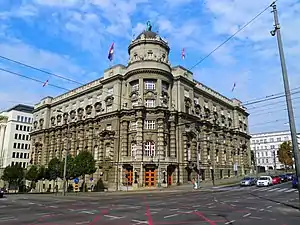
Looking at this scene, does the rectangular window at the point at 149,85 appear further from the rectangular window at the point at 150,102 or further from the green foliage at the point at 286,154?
the green foliage at the point at 286,154

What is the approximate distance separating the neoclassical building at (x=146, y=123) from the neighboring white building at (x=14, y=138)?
109 feet

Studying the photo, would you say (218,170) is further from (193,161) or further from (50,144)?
(50,144)

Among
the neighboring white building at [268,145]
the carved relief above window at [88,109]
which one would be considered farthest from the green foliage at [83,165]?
the neighboring white building at [268,145]

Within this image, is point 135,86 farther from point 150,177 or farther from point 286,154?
point 286,154

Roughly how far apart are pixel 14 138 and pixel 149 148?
6382 centimetres

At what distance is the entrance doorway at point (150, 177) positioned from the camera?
1816 inches

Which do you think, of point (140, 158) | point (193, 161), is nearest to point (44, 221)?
point (140, 158)

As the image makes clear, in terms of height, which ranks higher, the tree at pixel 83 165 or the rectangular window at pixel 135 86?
the rectangular window at pixel 135 86

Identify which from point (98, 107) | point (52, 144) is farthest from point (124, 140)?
point (52, 144)

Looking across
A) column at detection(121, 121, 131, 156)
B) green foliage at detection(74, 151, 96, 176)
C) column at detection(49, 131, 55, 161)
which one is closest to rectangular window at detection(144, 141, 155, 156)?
column at detection(121, 121, 131, 156)

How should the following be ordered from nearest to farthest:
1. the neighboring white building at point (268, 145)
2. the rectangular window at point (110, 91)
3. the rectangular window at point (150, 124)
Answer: the rectangular window at point (150, 124) < the rectangular window at point (110, 91) < the neighboring white building at point (268, 145)

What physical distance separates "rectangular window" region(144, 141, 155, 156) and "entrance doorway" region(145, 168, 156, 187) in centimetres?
270

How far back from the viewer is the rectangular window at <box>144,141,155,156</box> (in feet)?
157

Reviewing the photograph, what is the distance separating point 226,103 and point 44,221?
66.7m
